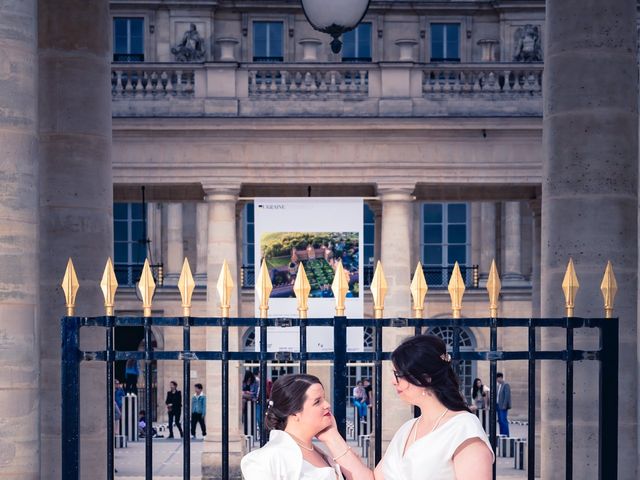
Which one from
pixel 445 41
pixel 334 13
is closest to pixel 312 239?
pixel 334 13

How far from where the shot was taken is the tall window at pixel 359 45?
42.2 m

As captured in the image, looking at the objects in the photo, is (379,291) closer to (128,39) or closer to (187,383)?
(187,383)

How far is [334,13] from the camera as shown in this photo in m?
9.33

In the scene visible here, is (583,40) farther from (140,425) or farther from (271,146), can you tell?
(140,425)

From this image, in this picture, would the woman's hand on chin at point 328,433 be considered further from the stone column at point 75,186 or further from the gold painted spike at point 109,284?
the stone column at point 75,186

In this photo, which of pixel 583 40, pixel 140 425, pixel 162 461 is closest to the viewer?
pixel 583 40

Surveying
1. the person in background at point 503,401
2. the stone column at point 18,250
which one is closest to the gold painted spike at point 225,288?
the stone column at point 18,250

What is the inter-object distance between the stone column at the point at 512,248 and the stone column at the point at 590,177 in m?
31.4

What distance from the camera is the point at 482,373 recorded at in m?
41.0

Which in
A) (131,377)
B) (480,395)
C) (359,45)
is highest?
(359,45)

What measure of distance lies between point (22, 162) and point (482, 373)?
111 feet

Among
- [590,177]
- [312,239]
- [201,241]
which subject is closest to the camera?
[590,177]

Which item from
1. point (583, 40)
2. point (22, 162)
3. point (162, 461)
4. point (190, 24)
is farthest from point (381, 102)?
point (22, 162)

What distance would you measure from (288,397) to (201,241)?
3563 cm
